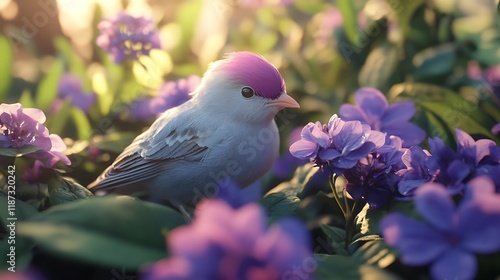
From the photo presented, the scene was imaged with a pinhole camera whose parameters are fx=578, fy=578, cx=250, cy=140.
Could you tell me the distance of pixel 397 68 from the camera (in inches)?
57.6

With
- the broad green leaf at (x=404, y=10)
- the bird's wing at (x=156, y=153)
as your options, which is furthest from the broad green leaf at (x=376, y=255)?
the broad green leaf at (x=404, y=10)

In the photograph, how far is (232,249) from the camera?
44cm

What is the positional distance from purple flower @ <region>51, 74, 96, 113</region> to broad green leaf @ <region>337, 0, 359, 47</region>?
2.30 ft

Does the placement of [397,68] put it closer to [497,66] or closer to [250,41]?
[497,66]

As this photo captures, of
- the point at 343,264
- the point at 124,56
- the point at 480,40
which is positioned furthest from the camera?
the point at 480,40

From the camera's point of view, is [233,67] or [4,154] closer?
[4,154]

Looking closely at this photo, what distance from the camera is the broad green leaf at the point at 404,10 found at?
155 centimetres

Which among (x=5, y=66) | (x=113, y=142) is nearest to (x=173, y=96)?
(x=113, y=142)

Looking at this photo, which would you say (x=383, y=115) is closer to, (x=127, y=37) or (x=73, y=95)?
(x=127, y=37)

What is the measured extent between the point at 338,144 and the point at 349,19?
2.96ft

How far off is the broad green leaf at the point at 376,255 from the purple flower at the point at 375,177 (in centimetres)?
9

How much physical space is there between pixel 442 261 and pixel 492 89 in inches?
35.6

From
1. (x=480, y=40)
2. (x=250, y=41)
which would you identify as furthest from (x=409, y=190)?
(x=250, y=41)

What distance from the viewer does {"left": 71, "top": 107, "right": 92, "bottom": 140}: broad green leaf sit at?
129 centimetres
